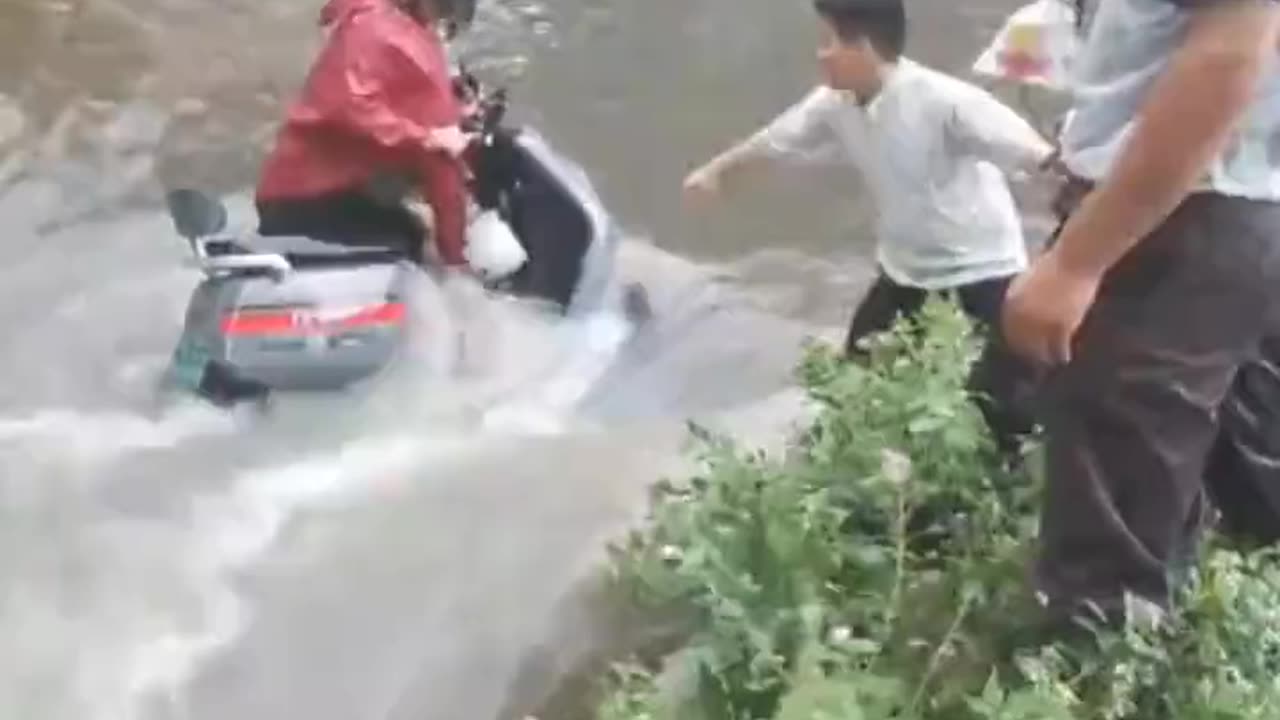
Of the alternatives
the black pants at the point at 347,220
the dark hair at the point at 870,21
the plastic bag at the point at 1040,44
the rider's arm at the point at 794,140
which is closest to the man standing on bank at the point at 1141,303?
the dark hair at the point at 870,21

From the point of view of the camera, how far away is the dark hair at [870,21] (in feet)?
12.6

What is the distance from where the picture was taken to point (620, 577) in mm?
3447

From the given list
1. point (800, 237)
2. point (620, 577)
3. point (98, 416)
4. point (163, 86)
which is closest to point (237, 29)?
point (163, 86)

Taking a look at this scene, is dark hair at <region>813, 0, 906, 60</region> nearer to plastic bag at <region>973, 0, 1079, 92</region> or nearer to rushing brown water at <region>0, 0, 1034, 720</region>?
plastic bag at <region>973, 0, 1079, 92</region>

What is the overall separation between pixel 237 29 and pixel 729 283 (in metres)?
2.67

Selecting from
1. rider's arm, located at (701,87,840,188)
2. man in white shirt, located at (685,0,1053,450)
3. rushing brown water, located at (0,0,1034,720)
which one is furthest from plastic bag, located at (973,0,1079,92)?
rushing brown water, located at (0,0,1034,720)

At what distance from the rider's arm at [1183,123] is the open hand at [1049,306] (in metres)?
0.03

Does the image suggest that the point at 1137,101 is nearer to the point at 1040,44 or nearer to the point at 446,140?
the point at 1040,44

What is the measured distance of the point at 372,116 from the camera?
463 cm

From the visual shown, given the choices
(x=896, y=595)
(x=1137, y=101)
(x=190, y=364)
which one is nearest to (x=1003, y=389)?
(x=896, y=595)

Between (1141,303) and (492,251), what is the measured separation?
2535mm

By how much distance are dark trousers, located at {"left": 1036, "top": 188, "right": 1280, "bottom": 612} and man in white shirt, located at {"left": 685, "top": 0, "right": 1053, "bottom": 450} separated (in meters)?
1.16

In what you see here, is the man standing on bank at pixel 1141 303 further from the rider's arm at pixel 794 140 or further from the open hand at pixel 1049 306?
the rider's arm at pixel 794 140

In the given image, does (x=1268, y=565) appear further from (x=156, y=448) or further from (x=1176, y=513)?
(x=156, y=448)
